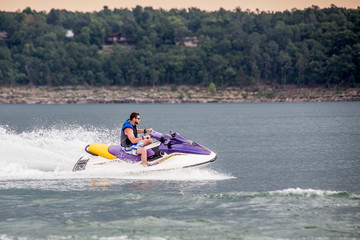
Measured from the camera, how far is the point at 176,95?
139125 millimetres

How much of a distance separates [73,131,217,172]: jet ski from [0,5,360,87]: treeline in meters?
125

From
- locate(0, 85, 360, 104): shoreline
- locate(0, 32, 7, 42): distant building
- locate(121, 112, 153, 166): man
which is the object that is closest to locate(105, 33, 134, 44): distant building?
locate(0, 32, 7, 42): distant building

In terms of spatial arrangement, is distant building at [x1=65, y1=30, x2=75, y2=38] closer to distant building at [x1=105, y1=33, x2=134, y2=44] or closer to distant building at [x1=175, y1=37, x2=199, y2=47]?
distant building at [x1=105, y1=33, x2=134, y2=44]

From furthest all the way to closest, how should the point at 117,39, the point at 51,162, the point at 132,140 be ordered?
1. the point at 117,39
2. the point at 51,162
3. the point at 132,140

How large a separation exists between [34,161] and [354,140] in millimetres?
18457

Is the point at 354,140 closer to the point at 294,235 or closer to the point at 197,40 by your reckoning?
the point at 294,235

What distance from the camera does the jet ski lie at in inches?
587

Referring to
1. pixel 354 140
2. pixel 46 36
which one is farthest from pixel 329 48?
pixel 354 140

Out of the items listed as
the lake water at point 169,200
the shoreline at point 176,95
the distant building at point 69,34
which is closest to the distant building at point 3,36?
the distant building at point 69,34

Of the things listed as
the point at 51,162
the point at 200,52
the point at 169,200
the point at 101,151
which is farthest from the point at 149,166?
the point at 200,52

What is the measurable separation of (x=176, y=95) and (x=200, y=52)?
22081 mm

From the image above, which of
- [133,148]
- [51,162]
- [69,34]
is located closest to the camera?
[133,148]

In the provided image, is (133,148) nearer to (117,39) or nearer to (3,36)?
(117,39)

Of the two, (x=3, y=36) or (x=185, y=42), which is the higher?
(x=3, y=36)
